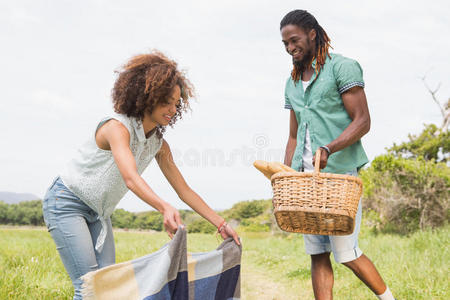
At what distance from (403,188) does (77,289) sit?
8156 millimetres

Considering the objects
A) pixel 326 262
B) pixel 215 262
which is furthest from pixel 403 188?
pixel 215 262

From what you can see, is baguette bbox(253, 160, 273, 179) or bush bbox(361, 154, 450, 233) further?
bush bbox(361, 154, 450, 233)

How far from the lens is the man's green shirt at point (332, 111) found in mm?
3076

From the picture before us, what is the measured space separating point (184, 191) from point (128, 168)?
664mm

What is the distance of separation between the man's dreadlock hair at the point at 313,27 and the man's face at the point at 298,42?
0.12 feet

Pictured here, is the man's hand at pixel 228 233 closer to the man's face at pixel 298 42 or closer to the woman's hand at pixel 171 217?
the woman's hand at pixel 171 217

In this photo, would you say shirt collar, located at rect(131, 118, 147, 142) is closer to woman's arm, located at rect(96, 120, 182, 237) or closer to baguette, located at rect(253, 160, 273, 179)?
woman's arm, located at rect(96, 120, 182, 237)

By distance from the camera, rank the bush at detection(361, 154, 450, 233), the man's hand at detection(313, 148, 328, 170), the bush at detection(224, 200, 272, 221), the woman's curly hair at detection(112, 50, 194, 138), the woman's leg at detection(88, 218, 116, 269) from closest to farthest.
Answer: the woman's curly hair at detection(112, 50, 194, 138) → the woman's leg at detection(88, 218, 116, 269) → the man's hand at detection(313, 148, 328, 170) → the bush at detection(361, 154, 450, 233) → the bush at detection(224, 200, 272, 221)

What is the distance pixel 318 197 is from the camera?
2648 mm

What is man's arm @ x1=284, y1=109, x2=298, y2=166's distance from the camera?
3.57 m

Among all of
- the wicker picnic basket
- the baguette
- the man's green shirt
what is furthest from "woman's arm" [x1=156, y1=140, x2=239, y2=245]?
the man's green shirt

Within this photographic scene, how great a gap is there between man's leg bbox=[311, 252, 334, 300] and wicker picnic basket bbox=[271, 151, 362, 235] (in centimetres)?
62

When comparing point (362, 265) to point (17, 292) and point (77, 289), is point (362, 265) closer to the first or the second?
point (77, 289)

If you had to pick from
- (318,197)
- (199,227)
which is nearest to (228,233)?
(318,197)
